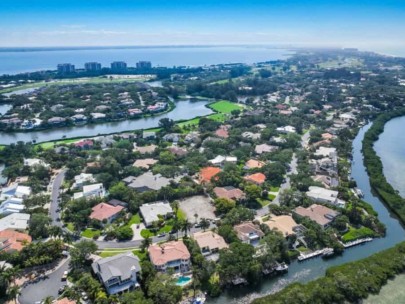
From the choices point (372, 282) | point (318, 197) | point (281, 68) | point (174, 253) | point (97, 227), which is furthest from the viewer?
point (281, 68)

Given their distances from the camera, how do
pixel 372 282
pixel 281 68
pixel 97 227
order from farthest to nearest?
1. pixel 281 68
2. pixel 97 227
3. pixel 372 282

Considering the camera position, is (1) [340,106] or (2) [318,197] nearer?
(2) [318,197]

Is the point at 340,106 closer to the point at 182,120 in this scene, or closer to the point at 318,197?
the point at 182,120

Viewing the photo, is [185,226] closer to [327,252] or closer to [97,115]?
[327,252]

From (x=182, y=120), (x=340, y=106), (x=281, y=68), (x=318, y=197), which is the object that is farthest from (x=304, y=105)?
(x=281, y=68)

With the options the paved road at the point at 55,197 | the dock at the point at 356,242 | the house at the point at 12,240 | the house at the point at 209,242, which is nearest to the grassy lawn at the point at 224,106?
the paved road at the point at 55,197

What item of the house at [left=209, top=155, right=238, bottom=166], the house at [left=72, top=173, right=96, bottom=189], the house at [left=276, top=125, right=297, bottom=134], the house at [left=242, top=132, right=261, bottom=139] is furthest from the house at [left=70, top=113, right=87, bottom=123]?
the house at [left=276, top=125, right=297, bottom=134]

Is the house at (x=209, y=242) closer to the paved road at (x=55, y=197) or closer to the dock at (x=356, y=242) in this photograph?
the dock at (x=356, y=242)
